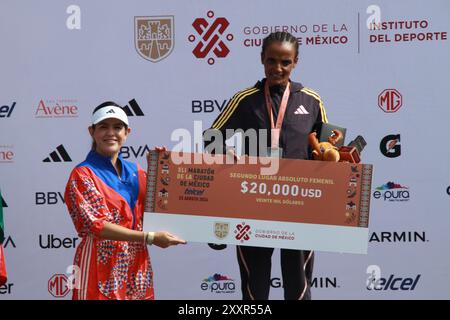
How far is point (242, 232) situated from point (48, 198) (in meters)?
2.06

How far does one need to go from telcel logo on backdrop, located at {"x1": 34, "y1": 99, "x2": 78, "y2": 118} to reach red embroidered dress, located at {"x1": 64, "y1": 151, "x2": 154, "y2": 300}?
1.82 m

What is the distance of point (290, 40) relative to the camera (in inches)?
139

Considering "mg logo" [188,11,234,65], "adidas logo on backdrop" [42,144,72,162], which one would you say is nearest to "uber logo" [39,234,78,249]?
"adidas logo on backdrop" [42,144,72,162]

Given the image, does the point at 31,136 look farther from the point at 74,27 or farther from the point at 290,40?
the point at 290,40

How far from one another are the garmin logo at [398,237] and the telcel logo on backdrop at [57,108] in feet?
6.64

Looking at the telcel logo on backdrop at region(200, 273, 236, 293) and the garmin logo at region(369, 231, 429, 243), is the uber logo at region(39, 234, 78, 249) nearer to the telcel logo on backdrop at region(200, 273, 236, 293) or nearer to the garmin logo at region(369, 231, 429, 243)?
the telcel logo on backdrop at region(200, 273, 236, 293)

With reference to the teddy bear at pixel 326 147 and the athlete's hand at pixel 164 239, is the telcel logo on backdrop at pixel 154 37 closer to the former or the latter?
the teddy bear at pixel 326 147

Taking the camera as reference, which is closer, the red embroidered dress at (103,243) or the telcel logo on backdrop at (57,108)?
the red embroidered dress at (103,243)

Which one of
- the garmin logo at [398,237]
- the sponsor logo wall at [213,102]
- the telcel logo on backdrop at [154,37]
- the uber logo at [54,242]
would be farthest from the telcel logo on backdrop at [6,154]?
the garmin logo at [398,237]

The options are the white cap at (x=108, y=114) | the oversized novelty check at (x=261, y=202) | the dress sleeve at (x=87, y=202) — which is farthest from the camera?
the oversized novelty check at (x=261, y=202)

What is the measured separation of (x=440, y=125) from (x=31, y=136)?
2553 mm

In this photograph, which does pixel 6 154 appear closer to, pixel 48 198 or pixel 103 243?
pixel 48 198

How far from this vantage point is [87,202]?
3004mm

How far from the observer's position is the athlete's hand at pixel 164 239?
3094mm
